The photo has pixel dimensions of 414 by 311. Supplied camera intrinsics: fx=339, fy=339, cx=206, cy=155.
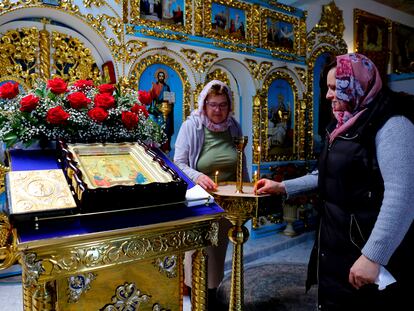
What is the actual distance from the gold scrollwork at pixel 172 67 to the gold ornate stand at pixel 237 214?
93.1 inches

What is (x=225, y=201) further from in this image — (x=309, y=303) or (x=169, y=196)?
(x=309, y=303)

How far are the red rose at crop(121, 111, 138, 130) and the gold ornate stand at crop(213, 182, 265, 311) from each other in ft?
1.97

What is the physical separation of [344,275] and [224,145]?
131 centimetres

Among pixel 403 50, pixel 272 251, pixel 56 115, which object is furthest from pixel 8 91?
pixel 403 50

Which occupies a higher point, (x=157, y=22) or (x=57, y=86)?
(x=157, y=22)

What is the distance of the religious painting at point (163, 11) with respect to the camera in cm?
416

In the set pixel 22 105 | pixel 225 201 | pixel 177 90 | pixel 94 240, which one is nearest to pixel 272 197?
pixel 225 201

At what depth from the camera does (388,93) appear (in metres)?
1.45

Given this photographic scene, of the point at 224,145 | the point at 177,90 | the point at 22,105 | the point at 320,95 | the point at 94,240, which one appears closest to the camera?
the point at 94,240

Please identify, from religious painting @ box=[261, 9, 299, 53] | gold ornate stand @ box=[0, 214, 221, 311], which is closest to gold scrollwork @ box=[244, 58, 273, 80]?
religious painting @ box=[261, 9, 299, 53]

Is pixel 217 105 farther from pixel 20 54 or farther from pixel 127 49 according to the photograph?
pixel 20 54

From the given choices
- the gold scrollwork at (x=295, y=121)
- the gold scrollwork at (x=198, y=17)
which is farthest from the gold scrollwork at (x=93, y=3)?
the gold scrollwork at (x=295, y=121)

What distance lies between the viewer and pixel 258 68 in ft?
17.6

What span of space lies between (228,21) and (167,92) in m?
1.49
